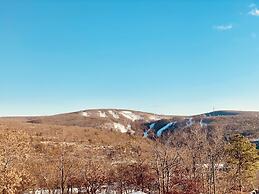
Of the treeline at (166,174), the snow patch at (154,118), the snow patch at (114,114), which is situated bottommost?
the treeline at (166,174)

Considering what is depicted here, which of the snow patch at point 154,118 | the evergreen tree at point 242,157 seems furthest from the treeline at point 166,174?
the snow patch at point 154,118

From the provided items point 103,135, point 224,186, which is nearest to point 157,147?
point 224,186

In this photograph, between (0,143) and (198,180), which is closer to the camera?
(0,143)

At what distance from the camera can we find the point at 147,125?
142 meters

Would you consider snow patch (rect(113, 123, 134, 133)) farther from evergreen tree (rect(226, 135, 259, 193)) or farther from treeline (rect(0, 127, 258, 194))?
evergreen tree (rect(226, 135, 259, 193))

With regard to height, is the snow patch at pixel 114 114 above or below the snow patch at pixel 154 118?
above

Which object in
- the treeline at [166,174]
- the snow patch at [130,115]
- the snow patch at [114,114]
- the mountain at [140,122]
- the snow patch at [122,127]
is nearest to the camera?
the treeline at [166,174]

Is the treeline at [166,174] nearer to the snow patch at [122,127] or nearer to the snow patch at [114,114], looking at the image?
the snow patch at [122,127]

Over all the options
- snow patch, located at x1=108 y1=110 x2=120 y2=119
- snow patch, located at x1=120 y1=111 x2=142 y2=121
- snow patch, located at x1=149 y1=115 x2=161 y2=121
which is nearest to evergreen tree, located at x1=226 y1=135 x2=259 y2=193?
snow patch, located at x1=108 y1=110 x2=120 y2=119

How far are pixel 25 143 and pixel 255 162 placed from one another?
21082 millimetres

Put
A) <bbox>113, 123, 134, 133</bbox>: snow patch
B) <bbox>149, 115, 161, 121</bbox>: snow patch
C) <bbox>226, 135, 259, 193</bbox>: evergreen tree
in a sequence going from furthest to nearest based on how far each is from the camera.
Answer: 1. <bbox>149, 115, 161, 121</bbox>: snow patch
2. <bbox>113, 123, 134, 133</bbox>: snow patch
3. <bbox>226, 135, 259, 193</bbox>: evergreen tree

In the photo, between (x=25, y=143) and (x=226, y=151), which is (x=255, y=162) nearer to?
(x=226, y=151)

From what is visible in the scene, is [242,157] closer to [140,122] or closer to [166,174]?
[166,174]

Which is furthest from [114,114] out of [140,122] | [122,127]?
[122,127]
